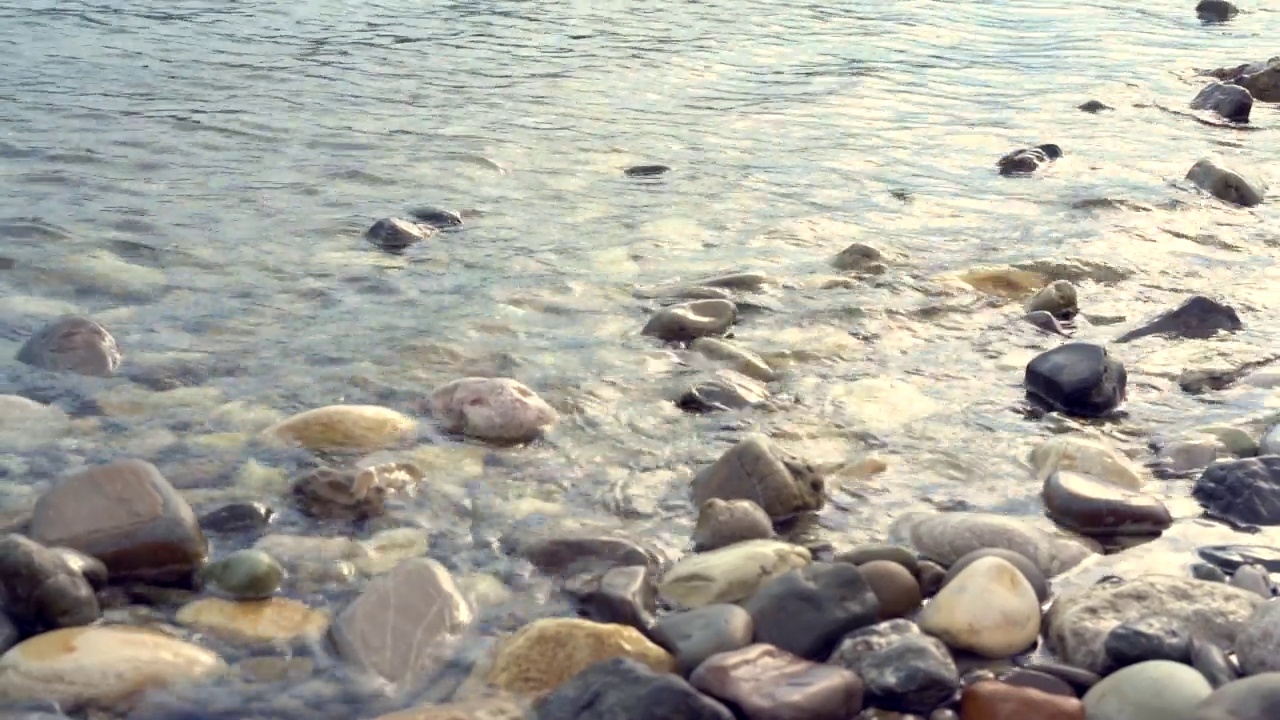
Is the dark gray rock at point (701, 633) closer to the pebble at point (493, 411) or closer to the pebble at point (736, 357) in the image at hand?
the pebble at point (493, 411)

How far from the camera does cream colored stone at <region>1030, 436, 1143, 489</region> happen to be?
12.4 feet

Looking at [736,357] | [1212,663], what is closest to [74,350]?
[736,357]

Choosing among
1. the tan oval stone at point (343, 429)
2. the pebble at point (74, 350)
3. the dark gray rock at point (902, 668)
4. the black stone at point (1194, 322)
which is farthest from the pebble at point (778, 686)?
the black stone at point (1194, 322)

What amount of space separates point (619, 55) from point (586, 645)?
8486 mm

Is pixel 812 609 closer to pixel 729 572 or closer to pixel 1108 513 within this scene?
pixel 729 572

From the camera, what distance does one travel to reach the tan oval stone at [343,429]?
154 inches

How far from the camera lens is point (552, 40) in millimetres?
11305

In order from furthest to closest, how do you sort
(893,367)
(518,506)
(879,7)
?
(879,7)
(893,367)
(518,506)

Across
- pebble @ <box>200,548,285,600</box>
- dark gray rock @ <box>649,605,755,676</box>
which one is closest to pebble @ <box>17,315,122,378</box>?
pebble @ <box>200,548,285,600</box>

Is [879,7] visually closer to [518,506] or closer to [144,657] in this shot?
[518,506]

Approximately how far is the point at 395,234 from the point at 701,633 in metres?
3.48

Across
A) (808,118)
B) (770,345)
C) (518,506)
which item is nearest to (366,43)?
(808,118)

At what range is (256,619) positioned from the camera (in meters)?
3.01

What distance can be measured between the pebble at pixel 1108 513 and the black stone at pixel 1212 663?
29.9 inches
